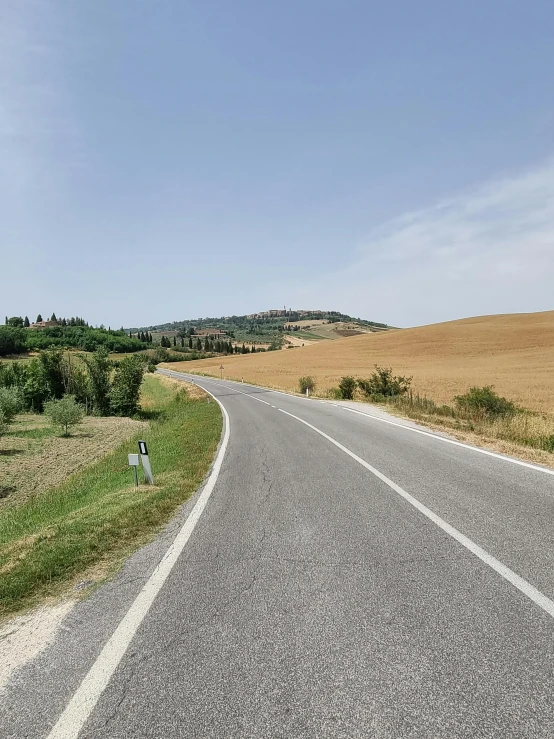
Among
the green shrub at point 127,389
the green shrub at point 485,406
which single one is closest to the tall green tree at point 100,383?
the green shrub at point 127,389

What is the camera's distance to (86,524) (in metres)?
5.66

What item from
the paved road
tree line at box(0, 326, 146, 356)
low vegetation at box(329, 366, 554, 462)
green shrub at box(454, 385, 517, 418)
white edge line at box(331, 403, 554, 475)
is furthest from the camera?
tree line at box(0, 326, 146, 356)

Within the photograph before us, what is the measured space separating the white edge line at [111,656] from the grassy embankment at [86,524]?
0.58 m

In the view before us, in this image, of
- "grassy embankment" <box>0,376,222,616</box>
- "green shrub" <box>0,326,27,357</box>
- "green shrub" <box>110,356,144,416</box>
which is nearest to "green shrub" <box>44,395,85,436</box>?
"green shrub" <box>110,356,144,416</box>

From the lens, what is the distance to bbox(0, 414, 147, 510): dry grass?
498 inches

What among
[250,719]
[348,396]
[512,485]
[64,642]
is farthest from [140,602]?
[348,396]

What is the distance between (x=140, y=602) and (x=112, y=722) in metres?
1.29

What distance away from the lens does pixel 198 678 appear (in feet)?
8.90

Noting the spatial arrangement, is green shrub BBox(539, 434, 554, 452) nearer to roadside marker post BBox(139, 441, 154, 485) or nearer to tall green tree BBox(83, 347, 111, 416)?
roadside marker post BBox(139, 441, 154, 485)

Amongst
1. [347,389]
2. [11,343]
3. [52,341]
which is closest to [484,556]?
[347,389]

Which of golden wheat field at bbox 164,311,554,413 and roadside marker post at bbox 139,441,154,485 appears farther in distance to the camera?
golden wheat field at bbox 164,311,554,413

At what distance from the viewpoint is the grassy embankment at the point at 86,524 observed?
424cm

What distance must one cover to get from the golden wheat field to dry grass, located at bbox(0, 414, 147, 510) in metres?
17.9

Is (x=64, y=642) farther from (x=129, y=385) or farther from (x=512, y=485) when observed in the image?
(x=129, y=385)
